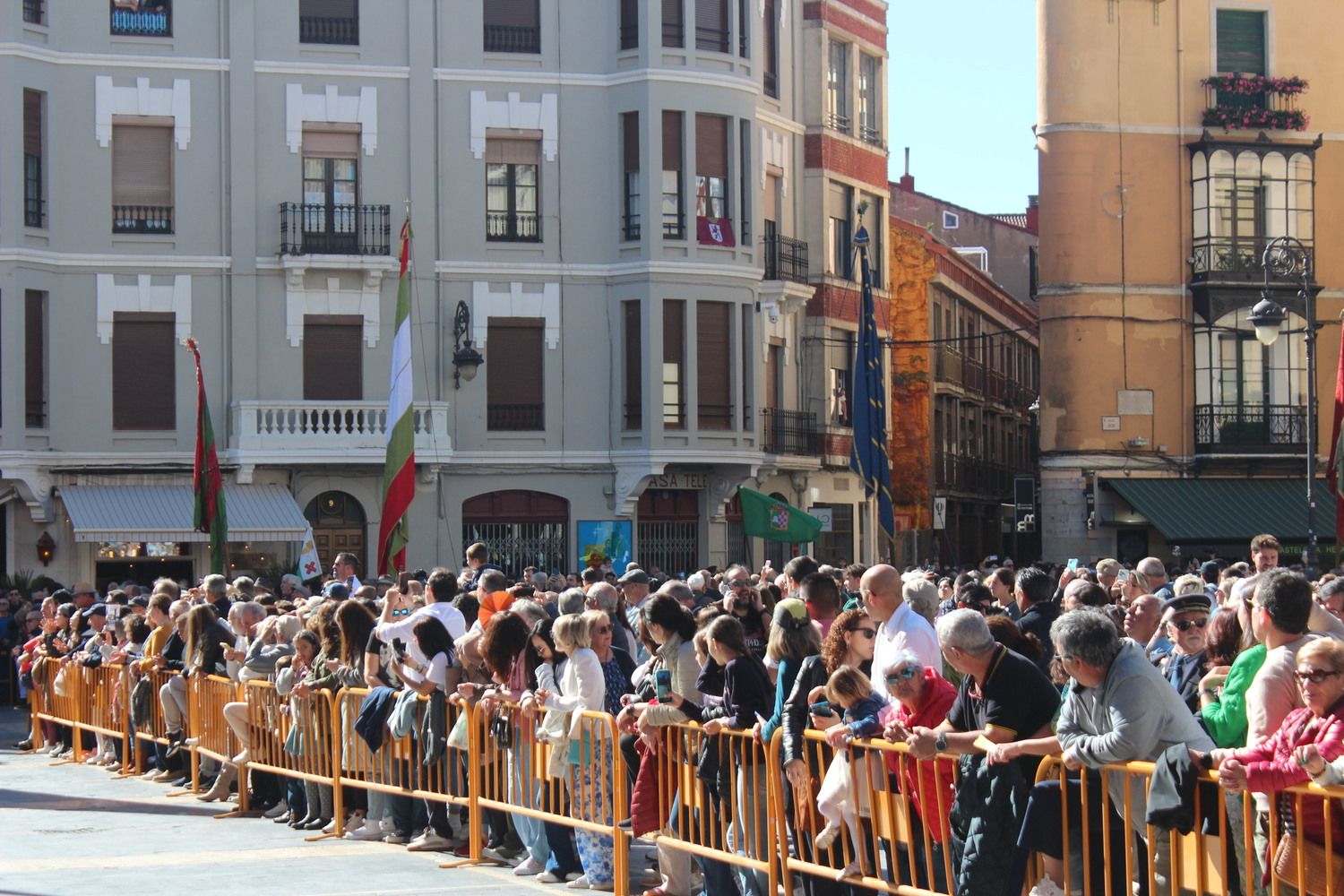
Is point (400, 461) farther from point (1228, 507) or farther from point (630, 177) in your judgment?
point (1228, 507)

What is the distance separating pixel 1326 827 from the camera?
23.0ft

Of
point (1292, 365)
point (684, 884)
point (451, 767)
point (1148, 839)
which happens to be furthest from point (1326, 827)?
point (1292, 365)

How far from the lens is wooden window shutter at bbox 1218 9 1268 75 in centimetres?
4150

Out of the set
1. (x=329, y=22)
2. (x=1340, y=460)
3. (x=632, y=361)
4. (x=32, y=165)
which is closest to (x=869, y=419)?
(x=632, y=361)

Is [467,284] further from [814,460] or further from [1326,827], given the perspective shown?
[1326,827]

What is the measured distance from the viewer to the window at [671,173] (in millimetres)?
35125

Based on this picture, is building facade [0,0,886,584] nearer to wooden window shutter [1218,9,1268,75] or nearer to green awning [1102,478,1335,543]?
green awning [1102,478,1335,543]

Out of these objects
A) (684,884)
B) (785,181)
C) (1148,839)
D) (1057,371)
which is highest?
(785,181)

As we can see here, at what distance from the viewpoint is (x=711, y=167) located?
35.5 meters

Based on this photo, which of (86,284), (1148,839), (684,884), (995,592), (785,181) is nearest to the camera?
(1148,839)

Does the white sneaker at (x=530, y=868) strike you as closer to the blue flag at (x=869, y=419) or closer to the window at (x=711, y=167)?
the blue flag at (x=869, y=419)

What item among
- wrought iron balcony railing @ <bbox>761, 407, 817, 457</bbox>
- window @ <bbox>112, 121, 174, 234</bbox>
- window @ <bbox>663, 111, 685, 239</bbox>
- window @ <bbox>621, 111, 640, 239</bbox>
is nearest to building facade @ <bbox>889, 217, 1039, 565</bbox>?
wrought iron balcony railing @ <bbox>761, 407, 817, 457</bbox>

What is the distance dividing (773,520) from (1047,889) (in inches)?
1085

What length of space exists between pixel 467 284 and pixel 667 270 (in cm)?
353
